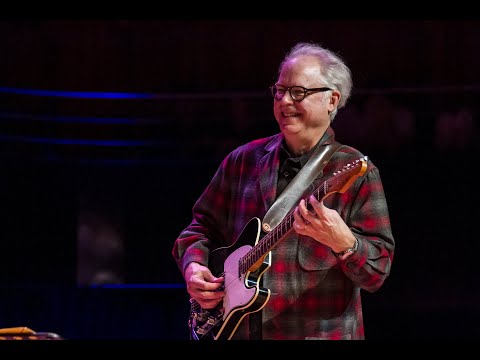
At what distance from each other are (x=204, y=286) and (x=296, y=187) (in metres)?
0.48

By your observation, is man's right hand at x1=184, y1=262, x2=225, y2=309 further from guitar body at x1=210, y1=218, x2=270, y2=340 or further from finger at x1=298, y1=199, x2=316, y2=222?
finger at x1=298, y1=199, x2=316, y2=222

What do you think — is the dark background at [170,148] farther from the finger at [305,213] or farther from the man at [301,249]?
the finger at [305,213]

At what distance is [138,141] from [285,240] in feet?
8.01

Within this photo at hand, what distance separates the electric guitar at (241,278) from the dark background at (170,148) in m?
1.58

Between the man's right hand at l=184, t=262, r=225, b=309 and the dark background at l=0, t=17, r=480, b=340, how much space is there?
1.58 metres

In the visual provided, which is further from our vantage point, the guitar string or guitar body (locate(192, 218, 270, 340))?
guitar body (locate(192, 218, 270, 340))

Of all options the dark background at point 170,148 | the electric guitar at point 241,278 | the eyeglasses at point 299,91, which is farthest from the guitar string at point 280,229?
the dark background at point 170,148

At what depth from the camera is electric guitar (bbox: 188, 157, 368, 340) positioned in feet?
8.93

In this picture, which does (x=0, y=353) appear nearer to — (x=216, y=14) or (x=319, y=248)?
(x=319, y=248)

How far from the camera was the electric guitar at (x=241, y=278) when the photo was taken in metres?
2.72

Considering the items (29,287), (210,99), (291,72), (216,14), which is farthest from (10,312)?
(291,72)

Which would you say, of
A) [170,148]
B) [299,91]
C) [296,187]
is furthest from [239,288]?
[170,148]

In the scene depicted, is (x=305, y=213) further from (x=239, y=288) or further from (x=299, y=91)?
(x=299, y=91)

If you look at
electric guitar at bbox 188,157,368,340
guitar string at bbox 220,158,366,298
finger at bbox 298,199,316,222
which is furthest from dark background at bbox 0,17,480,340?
finger at bbox 298,199,316,222
